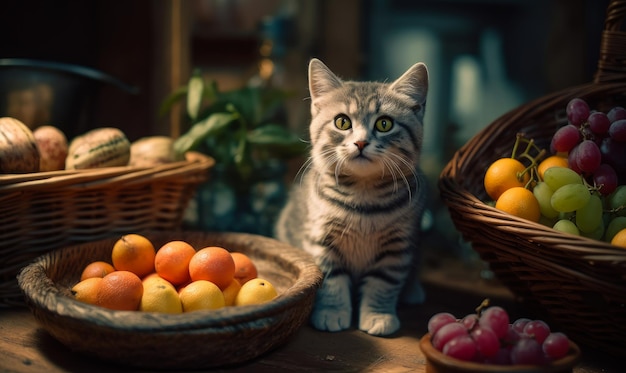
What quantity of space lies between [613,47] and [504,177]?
473mm

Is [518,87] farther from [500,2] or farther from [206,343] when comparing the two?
[206,343]

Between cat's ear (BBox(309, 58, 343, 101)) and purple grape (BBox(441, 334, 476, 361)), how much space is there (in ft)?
2.29

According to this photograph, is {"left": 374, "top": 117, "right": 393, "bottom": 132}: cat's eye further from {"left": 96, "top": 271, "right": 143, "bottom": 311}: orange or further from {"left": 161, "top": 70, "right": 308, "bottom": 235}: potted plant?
{"left": 96, "top": 271, "right": 143, "bottom": 311}: orange

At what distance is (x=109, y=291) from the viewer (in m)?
1.09

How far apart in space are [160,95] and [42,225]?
882 millimetres

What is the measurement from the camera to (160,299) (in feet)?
3.58

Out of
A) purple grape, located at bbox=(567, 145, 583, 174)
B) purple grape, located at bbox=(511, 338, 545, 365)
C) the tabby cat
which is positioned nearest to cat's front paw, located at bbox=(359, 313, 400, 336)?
the tabby cat

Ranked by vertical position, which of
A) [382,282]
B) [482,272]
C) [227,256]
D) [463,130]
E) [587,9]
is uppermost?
[587,9]

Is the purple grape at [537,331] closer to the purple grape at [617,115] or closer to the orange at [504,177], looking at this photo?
the orange at [504,177]

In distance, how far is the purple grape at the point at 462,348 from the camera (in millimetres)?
905

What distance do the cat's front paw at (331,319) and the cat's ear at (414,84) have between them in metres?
0.52

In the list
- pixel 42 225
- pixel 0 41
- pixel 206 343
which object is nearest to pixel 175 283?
pixel 206 343

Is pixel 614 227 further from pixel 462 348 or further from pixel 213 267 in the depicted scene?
pixel 213 267

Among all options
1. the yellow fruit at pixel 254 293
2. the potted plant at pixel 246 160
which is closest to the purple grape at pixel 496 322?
the yellow fruit at pixel 254 293
